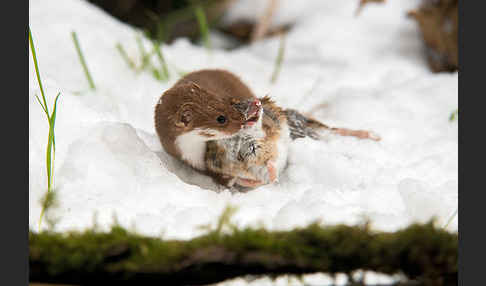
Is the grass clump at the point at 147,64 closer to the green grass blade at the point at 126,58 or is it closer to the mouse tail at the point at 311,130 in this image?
the green grass blade at the point at 126,58

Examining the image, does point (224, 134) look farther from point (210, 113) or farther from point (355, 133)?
point (355, 133)

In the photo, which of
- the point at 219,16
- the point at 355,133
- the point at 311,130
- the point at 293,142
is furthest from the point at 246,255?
the point at 219,16

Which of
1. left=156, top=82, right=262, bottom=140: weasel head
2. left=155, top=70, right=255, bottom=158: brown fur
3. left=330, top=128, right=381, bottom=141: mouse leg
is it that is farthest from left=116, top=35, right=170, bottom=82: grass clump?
left=330, top=128, right=381, bottom=141: mouse leg

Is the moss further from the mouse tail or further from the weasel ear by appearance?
the mouse tail

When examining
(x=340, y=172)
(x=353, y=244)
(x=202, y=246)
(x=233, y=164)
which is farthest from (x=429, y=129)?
(x=202, y=246)

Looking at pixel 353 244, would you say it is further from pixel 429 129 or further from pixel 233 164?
pixel 429 129
